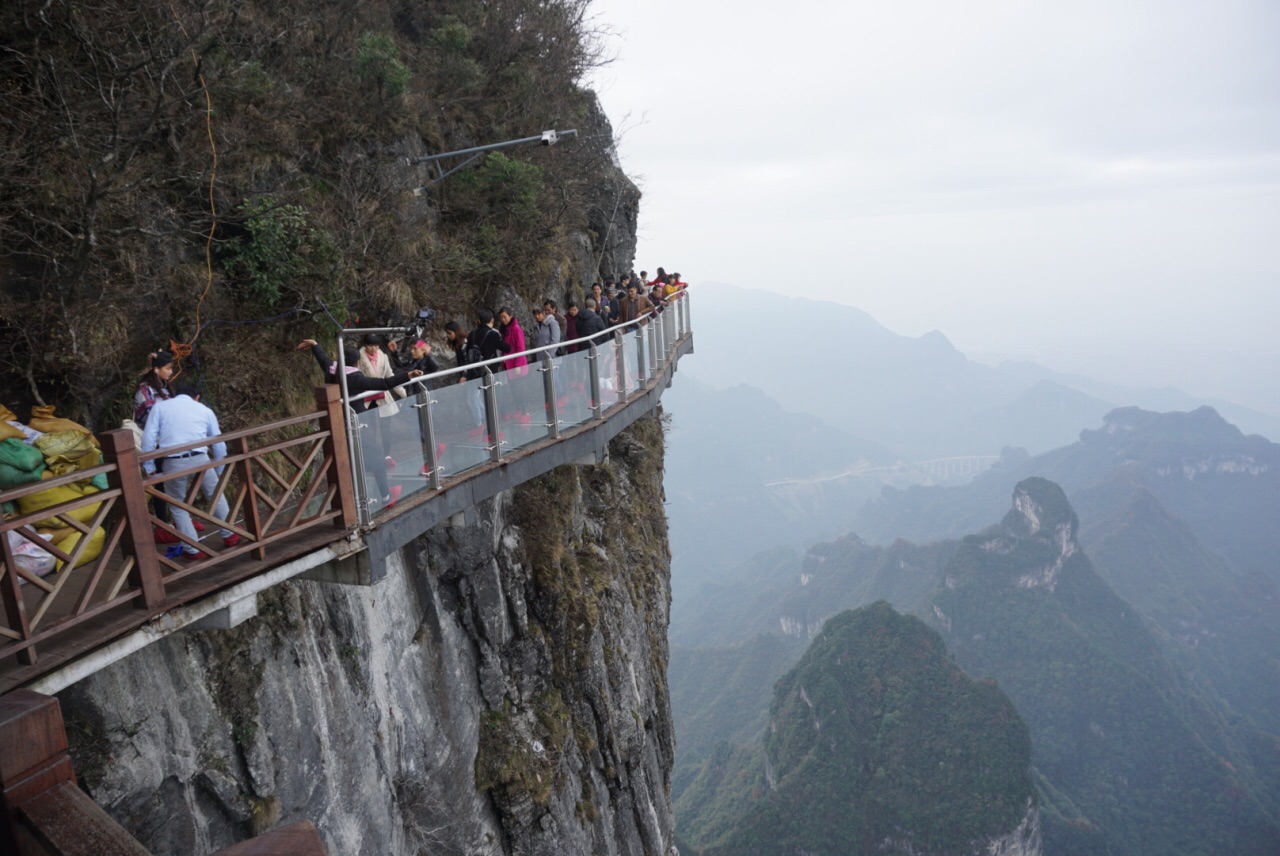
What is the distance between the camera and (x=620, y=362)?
396 inches

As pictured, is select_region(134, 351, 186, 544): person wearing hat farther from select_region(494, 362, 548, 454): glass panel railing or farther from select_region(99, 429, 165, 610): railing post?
select_region(494, 362, 548, 454): glass panel railing

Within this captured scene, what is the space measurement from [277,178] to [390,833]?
781cm

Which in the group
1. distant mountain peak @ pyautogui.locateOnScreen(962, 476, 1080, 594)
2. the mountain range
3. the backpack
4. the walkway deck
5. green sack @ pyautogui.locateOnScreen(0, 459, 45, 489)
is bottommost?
the mountain range

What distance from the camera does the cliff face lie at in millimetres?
5227

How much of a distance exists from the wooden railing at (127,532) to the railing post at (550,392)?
2.98 meters

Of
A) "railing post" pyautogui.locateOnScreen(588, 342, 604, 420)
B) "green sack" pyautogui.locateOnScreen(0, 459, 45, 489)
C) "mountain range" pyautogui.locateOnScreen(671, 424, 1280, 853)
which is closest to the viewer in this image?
"green sack" pyautogui.locateOnScreen(0, 459, 45, 489)

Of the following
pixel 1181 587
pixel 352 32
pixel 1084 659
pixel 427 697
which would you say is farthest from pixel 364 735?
pixel 1181 587

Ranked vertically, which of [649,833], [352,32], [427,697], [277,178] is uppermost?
[352,32]

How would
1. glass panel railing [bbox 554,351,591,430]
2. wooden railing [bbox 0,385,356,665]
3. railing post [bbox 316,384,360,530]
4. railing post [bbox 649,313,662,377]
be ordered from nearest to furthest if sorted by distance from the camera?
wooden railing [bbox 0,385,356,665], railing post [bbox 316,384,360,530], glass panel railing [bbox 554,351,591,430], railing post [bbox 649,313,662,377]

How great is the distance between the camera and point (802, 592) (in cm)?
15375

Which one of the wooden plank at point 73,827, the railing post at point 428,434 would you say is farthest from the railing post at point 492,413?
the wooden plank at point 73,827

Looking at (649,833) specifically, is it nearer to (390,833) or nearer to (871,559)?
(390,833)

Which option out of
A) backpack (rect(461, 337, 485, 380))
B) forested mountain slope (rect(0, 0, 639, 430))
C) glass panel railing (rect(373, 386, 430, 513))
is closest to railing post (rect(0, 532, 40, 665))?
glass panel railing (rect(373, 386, 430, 513))

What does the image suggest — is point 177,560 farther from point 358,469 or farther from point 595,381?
point 595,381
